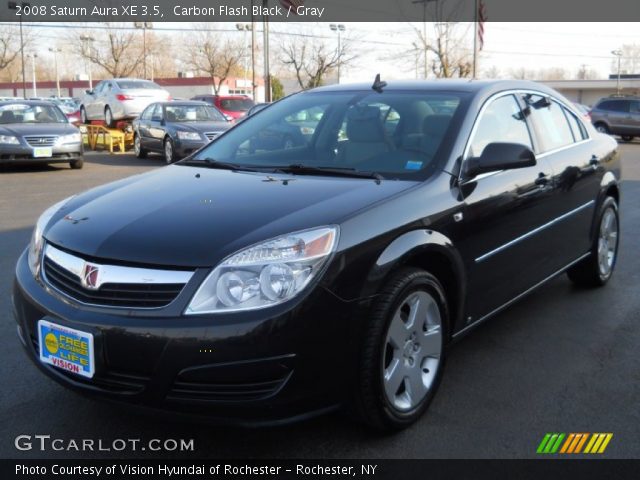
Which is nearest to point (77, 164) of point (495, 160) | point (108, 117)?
point (108, 117)

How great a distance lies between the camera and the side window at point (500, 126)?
153 inches

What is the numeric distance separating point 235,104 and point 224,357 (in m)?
22.3

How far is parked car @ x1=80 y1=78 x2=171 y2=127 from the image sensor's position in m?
21.7

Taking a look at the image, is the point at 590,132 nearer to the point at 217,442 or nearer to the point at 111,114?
the point at 217,442

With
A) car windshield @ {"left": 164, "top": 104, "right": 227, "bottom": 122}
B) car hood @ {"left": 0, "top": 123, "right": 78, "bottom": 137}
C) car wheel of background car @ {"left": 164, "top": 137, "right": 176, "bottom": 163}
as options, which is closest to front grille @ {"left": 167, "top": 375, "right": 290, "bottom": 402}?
car hood @ {"left": 0, "top": 123, "right": 78, "bottom": 137}

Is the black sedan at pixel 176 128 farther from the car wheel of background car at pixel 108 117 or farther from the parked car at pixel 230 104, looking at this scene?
the parked car at pixel 230 104

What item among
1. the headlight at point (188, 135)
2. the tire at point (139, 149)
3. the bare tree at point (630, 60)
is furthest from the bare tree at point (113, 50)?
the bare tree at point (630, 60)

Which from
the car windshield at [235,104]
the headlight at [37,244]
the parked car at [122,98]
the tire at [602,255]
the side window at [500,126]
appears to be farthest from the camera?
the car windshield at [235,104]

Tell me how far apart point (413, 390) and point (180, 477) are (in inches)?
44.1

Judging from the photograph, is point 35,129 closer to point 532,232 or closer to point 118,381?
point 532,232

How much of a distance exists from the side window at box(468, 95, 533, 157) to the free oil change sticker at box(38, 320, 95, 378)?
219 centimetres

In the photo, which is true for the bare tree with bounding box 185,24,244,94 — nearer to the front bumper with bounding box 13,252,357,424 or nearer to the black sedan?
the black sedan

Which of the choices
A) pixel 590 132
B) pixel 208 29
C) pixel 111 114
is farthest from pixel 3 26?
pixel 590 132
